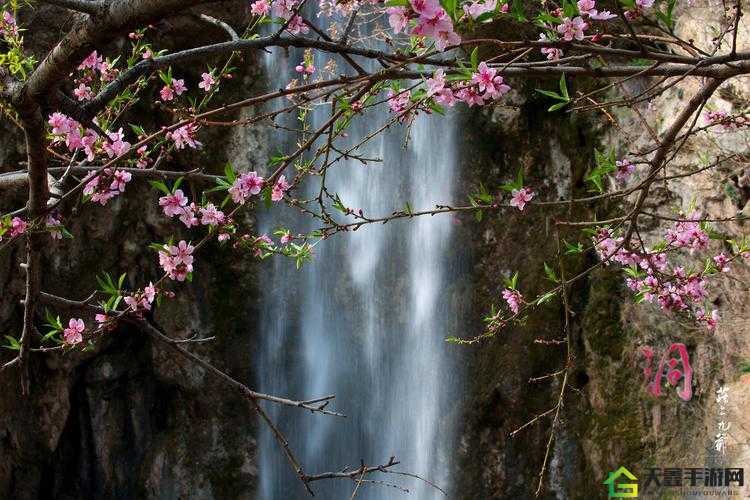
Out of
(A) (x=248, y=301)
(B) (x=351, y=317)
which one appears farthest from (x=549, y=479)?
(A) (x=248, y=301)

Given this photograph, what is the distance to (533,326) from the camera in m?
6.67

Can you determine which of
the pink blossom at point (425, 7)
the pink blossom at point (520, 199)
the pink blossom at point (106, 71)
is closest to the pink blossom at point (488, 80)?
the pink blossom at point (425, 7)

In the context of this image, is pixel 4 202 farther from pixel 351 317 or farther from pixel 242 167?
pixel 351 317

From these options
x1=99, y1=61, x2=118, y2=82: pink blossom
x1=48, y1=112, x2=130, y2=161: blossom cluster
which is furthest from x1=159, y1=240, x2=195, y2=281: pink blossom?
Answer: x1=99, y1=61, x2=118, y2=82: pink blossom

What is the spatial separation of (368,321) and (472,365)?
1217mm

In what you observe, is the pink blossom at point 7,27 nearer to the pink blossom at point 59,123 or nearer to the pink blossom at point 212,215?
the pink blossom at point 59,123

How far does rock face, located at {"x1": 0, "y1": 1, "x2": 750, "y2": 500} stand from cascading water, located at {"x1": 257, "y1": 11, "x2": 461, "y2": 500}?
0.29 metres

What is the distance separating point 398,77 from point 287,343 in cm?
574

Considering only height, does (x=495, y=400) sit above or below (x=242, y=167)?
below

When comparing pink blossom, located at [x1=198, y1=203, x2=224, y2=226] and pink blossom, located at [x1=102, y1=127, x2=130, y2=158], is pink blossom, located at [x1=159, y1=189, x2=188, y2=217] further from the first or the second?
pink blossom, located at [x1=102, y1=127, x2=130, y2=158]

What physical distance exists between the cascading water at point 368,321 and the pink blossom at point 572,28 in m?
5.24

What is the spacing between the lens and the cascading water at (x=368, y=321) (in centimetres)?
723

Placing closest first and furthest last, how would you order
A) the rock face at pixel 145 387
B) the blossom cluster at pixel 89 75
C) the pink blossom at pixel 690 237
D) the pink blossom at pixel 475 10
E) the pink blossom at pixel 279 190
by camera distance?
the pink blossom at pixel 475 10
the pink blossom at pixel 279 190
the blossom cluster at pixel 89 75
the pink blossom at pixel 690 237
the rock face at pixel 145 387

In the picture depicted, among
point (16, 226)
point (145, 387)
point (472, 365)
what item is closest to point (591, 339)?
point (472, 365)
